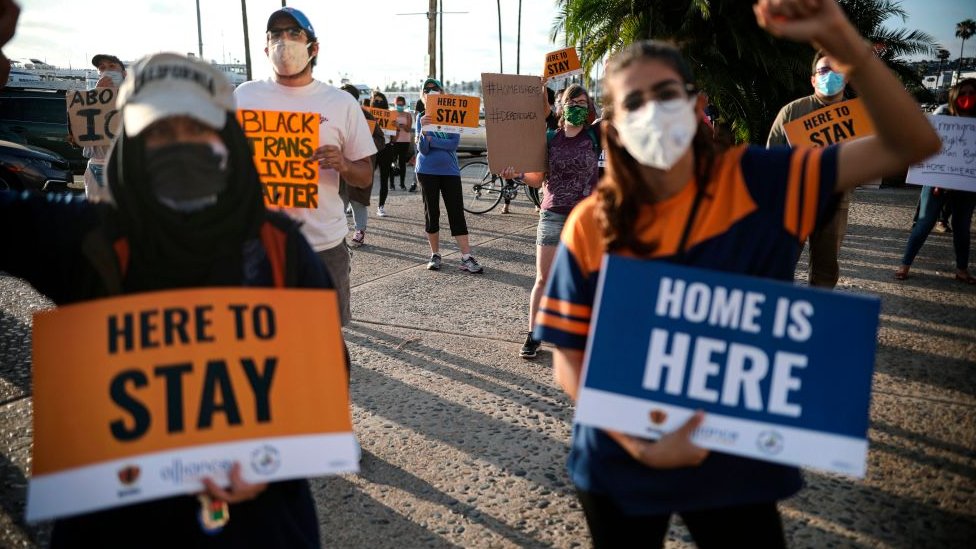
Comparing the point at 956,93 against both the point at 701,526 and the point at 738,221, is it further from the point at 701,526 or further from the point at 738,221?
the point at 701,526

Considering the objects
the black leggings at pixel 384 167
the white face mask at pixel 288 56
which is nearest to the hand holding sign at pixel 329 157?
the white face mask at pixel 288 56

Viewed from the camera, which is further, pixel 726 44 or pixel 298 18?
pixel 726 44

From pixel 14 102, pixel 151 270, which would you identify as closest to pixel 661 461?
pixel 151 270

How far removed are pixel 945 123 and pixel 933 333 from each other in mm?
2062

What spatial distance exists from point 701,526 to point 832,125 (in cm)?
385

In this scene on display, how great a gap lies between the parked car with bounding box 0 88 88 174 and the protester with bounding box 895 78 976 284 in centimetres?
1609

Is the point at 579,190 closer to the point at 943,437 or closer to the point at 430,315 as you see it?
the point at 430,315

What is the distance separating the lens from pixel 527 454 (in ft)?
11.6

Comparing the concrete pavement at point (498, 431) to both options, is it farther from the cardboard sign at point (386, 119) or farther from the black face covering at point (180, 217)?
the cardboard sign at point (386, 119)

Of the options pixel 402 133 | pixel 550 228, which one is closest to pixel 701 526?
pixel 550 228

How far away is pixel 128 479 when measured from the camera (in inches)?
57.0

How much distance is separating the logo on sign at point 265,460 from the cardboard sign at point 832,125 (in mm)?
4266

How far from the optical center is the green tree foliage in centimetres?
1204

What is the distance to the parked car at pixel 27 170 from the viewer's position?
415 inches
